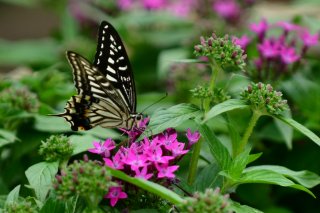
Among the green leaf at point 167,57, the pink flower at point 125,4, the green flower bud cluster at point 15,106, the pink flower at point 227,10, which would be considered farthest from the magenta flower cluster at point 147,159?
the pink flower at point 125,4

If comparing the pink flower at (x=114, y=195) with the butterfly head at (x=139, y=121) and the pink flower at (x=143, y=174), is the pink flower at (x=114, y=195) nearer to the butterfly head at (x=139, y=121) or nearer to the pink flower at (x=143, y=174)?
the pink flower at (x=143, y=174)

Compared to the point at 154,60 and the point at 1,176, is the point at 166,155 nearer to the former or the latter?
the point at 1,176

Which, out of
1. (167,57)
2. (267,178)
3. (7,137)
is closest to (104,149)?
(267,178)

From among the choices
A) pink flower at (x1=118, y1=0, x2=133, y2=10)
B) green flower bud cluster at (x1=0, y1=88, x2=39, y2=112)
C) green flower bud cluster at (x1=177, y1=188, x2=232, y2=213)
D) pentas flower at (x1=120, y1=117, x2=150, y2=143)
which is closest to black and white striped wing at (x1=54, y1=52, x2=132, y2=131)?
pentas flower at (x1=120, y1=117, x2=150, y2=143)

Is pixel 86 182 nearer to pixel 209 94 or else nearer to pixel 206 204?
pixel 206 204

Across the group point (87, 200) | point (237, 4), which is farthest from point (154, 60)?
point (87, 200)

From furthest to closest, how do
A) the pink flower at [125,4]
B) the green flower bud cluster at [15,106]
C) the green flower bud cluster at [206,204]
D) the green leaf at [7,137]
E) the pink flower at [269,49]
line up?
the pink flower at [125,4] < the pink flower at [269,49] < the green flower bud cluster at [15,106] < the green leaf at [7,137] < the green flower bud cluster at [206,204]
